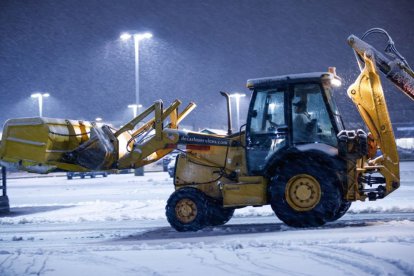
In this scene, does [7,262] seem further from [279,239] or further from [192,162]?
[192,162]

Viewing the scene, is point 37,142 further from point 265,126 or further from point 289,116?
point 289,116

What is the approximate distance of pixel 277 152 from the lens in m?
10.0

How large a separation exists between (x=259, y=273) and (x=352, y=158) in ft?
13.5

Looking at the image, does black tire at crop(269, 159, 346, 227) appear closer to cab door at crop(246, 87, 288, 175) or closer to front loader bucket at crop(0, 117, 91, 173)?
cab door at crop(246, 87, 288, 175)

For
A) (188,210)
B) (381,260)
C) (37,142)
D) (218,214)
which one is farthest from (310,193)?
(37,142)

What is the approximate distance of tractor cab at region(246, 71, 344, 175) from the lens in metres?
10.0

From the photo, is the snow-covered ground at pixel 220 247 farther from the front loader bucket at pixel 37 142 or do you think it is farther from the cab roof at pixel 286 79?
the cab roof at pixel 286 79

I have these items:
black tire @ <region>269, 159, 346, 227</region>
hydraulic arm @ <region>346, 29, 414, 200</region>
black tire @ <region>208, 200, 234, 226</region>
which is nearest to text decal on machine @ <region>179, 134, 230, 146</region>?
black tire @ <region>208, 200, 234, 226</region>

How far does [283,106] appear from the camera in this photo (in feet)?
33.5

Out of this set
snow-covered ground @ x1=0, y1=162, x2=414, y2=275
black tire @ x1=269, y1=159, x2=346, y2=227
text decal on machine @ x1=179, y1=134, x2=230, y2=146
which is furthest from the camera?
text decal on machine @ x1=179, y1=134, x2=230, y2=146

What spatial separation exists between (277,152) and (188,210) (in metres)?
1.96

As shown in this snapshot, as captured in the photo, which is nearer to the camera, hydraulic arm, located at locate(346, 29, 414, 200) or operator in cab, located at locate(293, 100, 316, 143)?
hydraulic arm, located at locate(346, 29, 414, 200)

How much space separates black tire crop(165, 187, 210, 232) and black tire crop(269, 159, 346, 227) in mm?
1342

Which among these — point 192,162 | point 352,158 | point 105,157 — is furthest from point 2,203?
point 352,158
